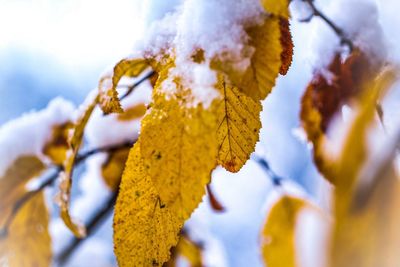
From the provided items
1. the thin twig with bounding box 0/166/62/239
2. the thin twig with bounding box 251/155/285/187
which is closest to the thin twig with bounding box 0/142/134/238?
the thin twig with bounding box 0/166/62/239

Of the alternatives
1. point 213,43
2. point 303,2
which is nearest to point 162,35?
point 213,43

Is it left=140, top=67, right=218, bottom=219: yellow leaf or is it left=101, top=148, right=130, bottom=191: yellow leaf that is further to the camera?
left=101, top=148, right=130, bottom=191: yellow leaf

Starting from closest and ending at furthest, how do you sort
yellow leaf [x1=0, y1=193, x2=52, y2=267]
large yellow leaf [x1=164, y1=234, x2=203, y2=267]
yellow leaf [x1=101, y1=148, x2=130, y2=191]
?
yellow leaf [x1=0, y1=193, x2=52, y2=267], yellow leaf [x1=101, y1=148, x2=130, y2=191], large yellow leaf [x1=164, y1=234, x2=203, y2=267]

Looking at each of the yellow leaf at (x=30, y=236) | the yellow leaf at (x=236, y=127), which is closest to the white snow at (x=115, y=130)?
the yellow leaf at (x=30, y=236)

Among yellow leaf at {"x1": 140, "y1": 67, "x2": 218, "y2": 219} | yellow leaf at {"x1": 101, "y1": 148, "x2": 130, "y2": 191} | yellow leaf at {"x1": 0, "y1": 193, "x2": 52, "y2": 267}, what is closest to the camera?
yellow leaf at {"x1": 140, "y1": 67, "x2": 218, "y2": 219}

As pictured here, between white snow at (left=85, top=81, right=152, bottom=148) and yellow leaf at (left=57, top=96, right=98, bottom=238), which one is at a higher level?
white snow at (left=85, top=81, right=152, bottom=148)

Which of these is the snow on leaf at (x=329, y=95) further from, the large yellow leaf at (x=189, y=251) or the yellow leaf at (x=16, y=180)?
the large yellow leaf at (x=189, y=251)

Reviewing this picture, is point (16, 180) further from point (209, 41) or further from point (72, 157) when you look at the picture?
point (209, 41)

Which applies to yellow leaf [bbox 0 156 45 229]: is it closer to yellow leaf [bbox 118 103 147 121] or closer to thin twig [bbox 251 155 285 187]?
yellow leaf [bbox 118 103 147 121]
